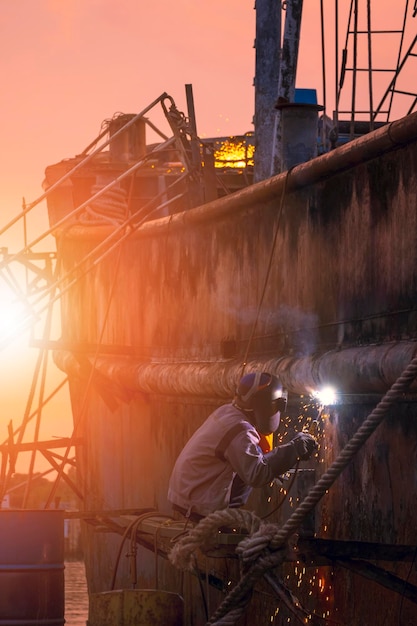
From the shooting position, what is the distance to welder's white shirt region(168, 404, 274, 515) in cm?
877

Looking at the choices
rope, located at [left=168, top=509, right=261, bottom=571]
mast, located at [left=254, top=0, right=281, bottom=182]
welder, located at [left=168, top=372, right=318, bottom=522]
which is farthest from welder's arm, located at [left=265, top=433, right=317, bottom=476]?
mast, located at [left=254, top=0, right=281, bottom=182]

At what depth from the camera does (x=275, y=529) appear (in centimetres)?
770

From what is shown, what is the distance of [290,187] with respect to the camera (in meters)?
9.98

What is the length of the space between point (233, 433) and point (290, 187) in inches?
73.7

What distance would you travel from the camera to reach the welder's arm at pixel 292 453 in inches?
332

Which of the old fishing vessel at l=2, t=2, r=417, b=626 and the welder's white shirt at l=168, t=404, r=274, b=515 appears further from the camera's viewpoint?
the welder's white shirt at l=168, t=404, r=274, b=515

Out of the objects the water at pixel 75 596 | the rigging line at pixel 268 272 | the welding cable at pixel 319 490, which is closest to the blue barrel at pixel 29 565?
the rigging line at pixel 268 272

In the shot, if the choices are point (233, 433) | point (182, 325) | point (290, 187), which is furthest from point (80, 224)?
point (233, 433)

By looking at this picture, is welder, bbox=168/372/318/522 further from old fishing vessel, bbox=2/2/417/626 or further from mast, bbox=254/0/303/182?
mast, bbox=254/0/303/182

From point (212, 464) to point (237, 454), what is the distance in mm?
483

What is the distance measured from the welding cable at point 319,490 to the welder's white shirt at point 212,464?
3.26 feet

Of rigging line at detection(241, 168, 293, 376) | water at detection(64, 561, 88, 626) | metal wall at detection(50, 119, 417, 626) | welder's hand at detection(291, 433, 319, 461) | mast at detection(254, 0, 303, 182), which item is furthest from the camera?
water at detection(64, 561, 88, 626)

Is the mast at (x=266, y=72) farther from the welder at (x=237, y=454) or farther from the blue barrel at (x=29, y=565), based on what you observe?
the welder at (x=237, y=454)

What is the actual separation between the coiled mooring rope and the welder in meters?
0.39
